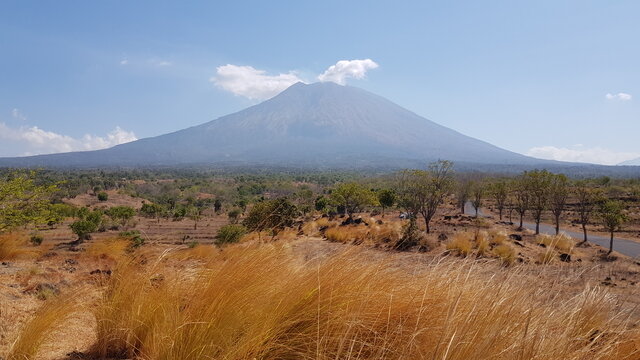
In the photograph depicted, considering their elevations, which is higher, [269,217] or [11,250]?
[269,217]

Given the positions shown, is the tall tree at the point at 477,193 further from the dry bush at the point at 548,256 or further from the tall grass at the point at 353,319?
the tall grass at the point at 353,319

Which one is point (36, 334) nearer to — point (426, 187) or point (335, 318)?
point (335, 318)

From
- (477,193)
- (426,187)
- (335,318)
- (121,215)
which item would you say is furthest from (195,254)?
(477,193)

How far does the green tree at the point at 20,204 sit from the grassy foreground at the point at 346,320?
14.1ft

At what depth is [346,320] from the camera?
6.50ft

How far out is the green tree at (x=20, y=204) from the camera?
5801 mm

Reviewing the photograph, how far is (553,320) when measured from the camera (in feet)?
6.31

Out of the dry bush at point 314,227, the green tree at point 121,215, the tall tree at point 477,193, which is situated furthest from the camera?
the tall tree at point 477,193

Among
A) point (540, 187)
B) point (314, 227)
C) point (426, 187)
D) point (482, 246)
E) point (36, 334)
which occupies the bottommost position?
point (314, 227)

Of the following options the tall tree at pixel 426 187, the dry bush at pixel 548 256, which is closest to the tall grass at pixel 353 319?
the dry bush at pixel 548 256

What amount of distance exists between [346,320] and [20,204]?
683cm

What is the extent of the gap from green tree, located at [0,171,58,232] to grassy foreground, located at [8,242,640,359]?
4304 millimetres

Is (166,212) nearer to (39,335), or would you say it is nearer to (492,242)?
(492,242)

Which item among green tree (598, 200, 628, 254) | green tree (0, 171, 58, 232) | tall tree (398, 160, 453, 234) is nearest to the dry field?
green tree (0, 171, 58, 232)
